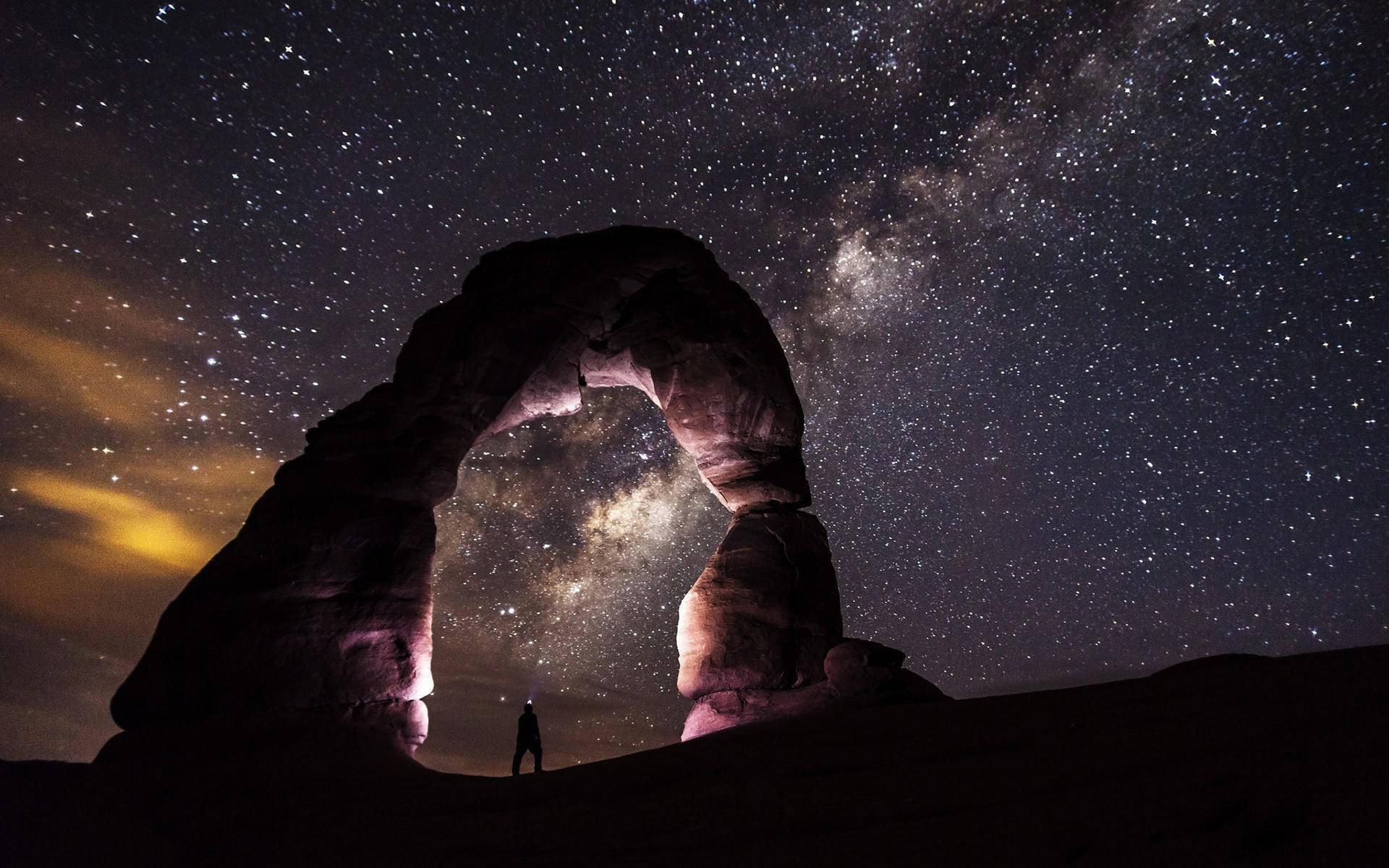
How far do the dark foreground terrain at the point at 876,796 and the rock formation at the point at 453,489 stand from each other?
6.61 ft

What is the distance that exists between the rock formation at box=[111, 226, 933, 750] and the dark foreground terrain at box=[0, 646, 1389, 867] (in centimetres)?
202

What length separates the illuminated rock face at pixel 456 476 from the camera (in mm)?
11664

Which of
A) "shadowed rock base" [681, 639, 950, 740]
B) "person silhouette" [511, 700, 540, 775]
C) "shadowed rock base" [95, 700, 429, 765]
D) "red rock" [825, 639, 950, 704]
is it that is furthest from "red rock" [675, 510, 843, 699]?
"shadowed rock base" [95, 700, 429, 765]

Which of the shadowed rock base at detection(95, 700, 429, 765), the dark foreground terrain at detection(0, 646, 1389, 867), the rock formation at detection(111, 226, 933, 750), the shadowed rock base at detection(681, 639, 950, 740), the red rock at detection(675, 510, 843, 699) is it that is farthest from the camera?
the red rock at detection(675, 510, 843, 699)

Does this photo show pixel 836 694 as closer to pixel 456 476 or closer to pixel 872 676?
pixel 872 676

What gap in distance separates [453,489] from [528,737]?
16.8 ft

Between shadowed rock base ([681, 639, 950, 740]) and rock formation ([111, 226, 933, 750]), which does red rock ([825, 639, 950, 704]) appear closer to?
shadowed rock base ([681, 639, 950, 740])

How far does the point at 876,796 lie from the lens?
215 inches

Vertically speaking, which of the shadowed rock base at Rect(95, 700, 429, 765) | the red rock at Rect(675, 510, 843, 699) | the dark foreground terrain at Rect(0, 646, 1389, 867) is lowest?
the dark foreground terrain at Rect(0, 646, 1389, 867)

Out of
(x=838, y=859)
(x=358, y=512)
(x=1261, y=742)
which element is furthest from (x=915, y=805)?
(x=358, y=512)

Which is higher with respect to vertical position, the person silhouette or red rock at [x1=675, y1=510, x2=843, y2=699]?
red rock at [x1=675, y1=510, x2=843, y2=699]

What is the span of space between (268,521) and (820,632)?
35.5 ft

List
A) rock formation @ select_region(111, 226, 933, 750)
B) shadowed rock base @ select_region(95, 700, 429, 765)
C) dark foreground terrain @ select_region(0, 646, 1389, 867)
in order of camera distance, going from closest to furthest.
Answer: dark foreground terrain @ select_region(0, 646, 1389, 867), shadowed rock base @ select_region(95, 700, 429, 765), rock formation @ select_region(111, 226, 933, 750)

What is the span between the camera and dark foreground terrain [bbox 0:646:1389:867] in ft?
11.1
